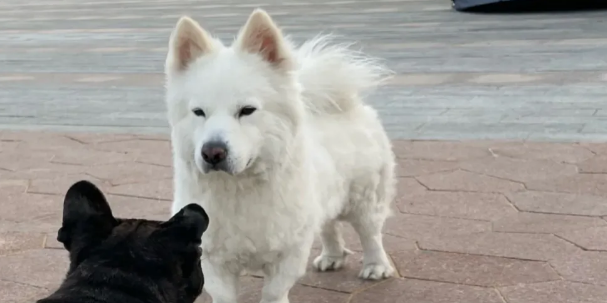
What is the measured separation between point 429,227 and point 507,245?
0.52 metres

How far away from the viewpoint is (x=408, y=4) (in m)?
19.2

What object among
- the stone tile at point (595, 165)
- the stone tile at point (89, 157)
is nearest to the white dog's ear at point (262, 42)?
the stone tile at point (595, 165)

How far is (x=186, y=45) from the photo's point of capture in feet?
12.4

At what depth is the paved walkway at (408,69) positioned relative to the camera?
310 inches

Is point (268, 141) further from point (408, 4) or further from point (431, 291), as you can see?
point (408, 4)

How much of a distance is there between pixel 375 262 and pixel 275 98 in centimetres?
125

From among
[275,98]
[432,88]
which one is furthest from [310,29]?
[275,98]

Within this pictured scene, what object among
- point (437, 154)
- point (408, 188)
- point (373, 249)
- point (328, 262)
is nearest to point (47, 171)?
point (408, 188)

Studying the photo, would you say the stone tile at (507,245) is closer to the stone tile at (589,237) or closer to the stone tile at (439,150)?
the stone tile at (589,237)

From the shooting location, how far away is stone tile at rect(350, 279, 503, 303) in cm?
419

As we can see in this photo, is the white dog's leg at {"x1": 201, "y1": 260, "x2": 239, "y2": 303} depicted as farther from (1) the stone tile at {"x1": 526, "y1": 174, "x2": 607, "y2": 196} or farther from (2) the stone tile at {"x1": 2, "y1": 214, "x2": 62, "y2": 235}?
(1) the stone tile at {"x1": 526, "y1": 174, "x2": 607, "y2": 196}

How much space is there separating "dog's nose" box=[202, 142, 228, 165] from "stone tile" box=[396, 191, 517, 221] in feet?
7.47

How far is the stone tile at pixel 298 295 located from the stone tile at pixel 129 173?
6.90 feet

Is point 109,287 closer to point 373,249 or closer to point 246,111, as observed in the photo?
point 246,111
